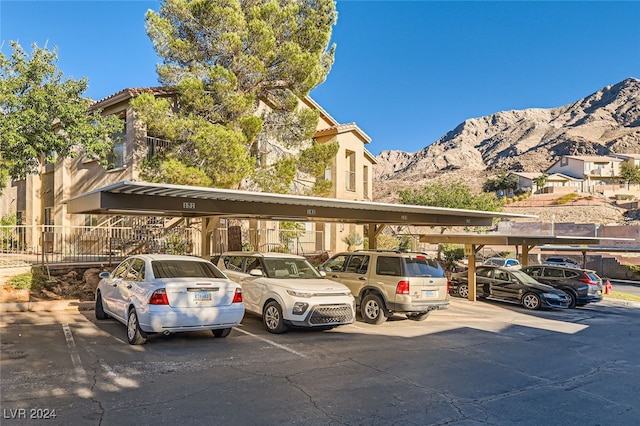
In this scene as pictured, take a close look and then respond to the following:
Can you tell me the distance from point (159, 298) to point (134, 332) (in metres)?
0.95

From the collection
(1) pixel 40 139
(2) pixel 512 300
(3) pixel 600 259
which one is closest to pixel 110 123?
(1) pixel 40 139

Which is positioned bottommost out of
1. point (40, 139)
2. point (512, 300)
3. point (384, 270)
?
point (512, 300)

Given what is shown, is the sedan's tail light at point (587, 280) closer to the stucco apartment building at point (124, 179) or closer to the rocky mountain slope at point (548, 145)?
the stucco apartment building at point (124, 179)

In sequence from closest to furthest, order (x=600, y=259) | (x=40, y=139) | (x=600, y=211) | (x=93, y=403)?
(x=93, y=403)
(x=40, y=139)
(x=600, y=259)
(x=600, y=211)

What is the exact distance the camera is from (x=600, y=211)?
209 ft

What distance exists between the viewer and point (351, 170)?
94.4 feet

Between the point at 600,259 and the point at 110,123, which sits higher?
the point at 110,123

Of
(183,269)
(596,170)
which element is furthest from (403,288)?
(596,170)

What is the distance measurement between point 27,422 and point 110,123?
1418 cm

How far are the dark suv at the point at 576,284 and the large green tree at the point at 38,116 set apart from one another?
17429 millimetres

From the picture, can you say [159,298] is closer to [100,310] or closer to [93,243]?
[100,310]

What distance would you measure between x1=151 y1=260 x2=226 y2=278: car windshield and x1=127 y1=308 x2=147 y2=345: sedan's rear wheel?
0.81m

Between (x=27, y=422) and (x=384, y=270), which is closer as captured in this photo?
(x=27, y=422)

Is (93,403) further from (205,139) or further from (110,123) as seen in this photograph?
(110,123)
